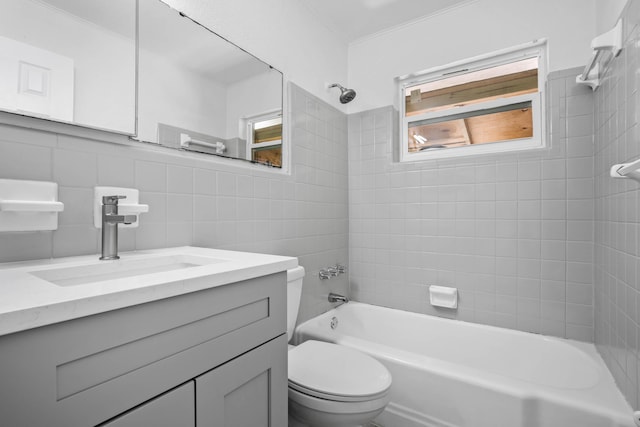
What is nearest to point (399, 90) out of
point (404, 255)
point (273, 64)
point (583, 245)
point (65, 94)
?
point (273, 64)

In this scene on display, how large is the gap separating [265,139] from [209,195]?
0.48m

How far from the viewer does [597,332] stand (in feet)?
5.16

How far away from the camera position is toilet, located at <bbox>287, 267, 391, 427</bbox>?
43.4 inches

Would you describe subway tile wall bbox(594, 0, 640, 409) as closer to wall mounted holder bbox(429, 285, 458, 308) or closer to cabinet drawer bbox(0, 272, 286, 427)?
wall mounted holder bbox(429, 285, 458, 308)

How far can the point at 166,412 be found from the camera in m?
0.60

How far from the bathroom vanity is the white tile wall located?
1.22 metres

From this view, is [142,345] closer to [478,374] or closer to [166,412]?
[166,412]

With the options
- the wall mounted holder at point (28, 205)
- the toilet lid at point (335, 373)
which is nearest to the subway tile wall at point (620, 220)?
the toilet lid at point (335, 373)

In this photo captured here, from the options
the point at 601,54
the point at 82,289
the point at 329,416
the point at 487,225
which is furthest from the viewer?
the point at 487,225

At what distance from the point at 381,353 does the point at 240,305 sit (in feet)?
3.28

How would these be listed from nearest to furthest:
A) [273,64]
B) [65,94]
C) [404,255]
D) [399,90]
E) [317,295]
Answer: [65,94]
[273,64]
[317,295]
[404,255]
[399,90]

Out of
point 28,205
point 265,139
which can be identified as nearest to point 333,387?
point 28,205

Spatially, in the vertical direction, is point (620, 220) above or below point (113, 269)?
above

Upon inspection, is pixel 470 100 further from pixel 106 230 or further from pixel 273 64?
pixel 106 230
